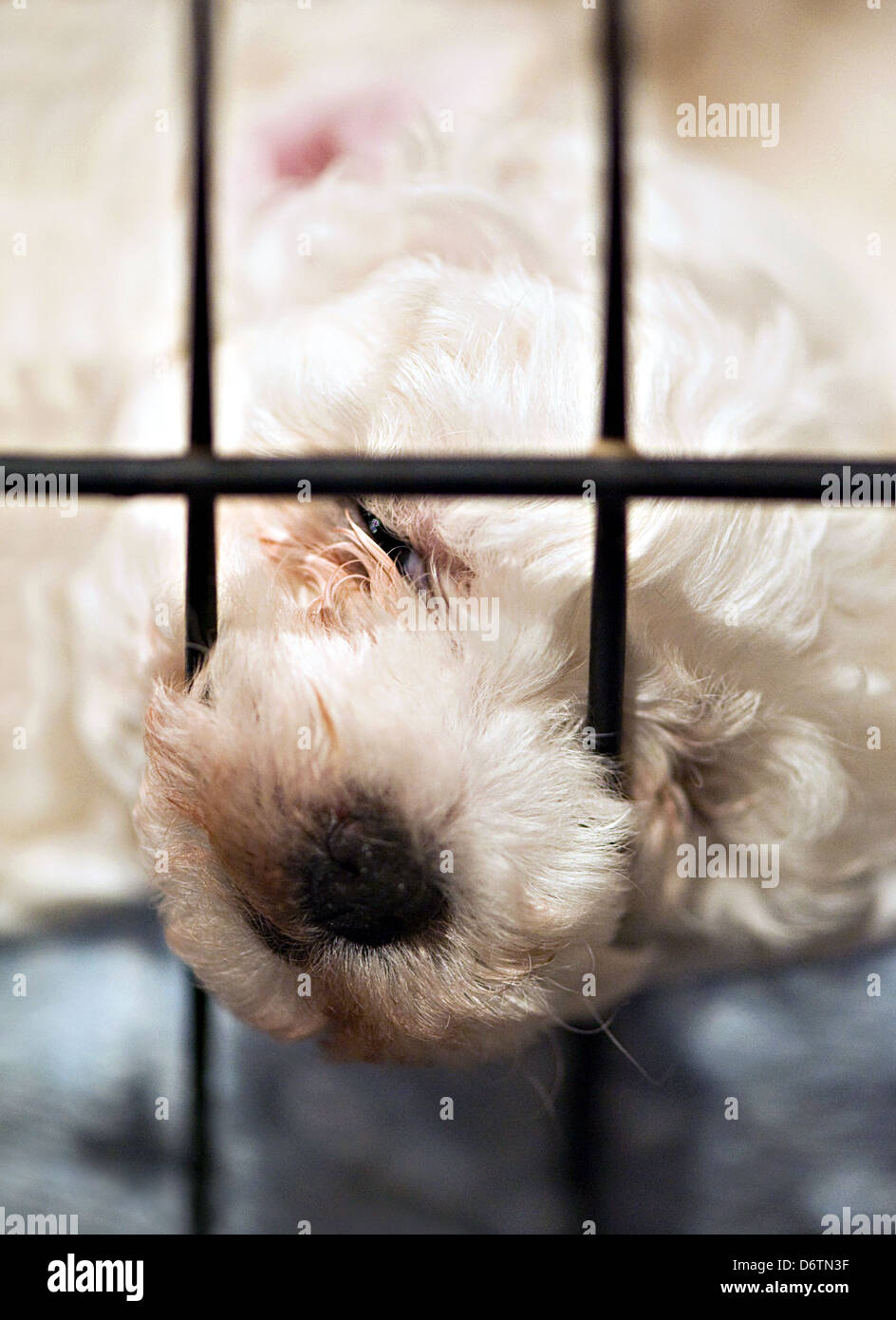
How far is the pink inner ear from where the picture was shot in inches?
42.0

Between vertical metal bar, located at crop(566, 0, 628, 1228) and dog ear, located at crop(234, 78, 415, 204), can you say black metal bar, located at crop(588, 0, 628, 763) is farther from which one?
dog ear, located at crop(234, 78, 415, 204)

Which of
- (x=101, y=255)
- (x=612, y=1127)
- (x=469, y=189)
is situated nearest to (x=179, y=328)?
(x=101, y=255)

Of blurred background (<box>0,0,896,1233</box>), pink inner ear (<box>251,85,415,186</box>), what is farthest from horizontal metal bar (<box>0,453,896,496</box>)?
pink inner ear (<box>251,85,415,186</box>)

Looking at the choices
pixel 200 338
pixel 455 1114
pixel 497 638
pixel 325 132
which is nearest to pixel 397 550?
pixel 497 638

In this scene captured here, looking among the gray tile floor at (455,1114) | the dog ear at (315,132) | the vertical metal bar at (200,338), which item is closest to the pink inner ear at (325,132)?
the dog ear at (315,132)

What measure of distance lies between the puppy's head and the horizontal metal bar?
7.9 inches

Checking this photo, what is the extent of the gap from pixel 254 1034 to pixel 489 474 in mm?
799

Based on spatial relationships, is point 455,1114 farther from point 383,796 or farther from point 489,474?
point 489,474

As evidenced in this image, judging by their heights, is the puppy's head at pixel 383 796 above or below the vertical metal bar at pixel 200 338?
below

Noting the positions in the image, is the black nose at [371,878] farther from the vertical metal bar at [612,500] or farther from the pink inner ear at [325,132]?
the pink inner ear at [325,132]

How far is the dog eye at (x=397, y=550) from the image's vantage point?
82 cm

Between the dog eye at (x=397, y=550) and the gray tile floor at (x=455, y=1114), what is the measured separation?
0.46 m

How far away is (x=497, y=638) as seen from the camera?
780mm
